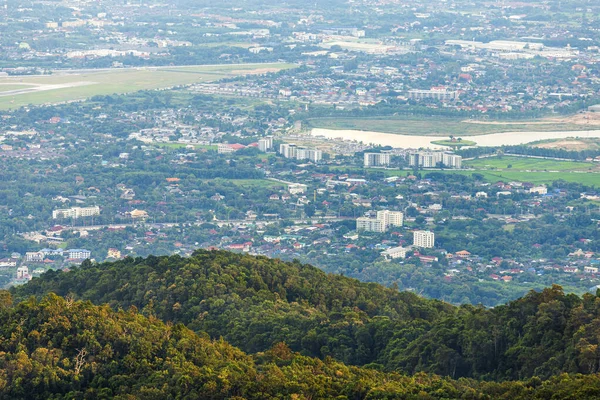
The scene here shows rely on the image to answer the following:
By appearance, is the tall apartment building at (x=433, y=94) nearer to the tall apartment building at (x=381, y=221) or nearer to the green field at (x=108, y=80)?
the green field at (x=108, y=80)

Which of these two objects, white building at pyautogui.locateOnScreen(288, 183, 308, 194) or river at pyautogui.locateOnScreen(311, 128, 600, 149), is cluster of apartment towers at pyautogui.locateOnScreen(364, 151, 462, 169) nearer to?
river at pyautogui.locateOnScreen(311, 128, 600, 149)

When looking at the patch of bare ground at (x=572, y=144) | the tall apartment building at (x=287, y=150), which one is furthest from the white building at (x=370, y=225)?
the patch of bare ground at (x=572, y=144)

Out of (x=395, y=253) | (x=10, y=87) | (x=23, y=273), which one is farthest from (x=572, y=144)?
(x=10, y=87)

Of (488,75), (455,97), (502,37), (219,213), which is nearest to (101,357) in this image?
(219,213)

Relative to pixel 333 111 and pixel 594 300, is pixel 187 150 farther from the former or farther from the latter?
pixel 594 300

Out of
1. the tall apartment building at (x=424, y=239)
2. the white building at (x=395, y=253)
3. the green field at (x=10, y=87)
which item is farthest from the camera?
the green field at (x=10, y=87)

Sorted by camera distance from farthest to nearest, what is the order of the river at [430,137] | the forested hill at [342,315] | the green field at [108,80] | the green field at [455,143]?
the green field at [108,80] → the river at [430,137] → the green field at [455,143] → the forested hill at [342,315]

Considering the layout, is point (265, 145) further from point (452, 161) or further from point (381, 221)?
point (381, 221)
